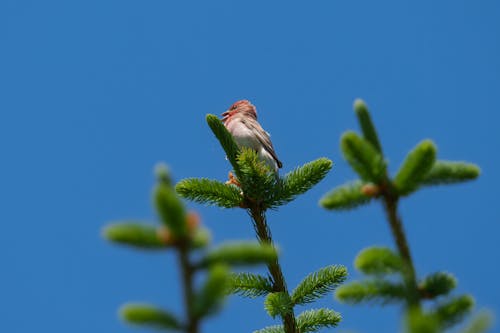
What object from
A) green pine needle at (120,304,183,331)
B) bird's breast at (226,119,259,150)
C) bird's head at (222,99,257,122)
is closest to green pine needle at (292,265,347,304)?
green pine needle at (120,304,183,331)

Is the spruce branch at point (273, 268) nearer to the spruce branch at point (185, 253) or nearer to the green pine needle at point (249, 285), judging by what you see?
the green pine needle at point (249, 285)

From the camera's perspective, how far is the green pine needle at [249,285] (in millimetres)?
4832

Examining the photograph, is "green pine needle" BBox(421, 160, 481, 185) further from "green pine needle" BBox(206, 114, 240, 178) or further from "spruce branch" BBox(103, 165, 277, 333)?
"green pine needle" BBox(206, 114, 240, 178)

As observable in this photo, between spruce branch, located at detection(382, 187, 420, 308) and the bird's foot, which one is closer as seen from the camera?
spruce branch, located at detection(382, 187, 420, 308)

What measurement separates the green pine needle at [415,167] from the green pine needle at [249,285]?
6.41ft

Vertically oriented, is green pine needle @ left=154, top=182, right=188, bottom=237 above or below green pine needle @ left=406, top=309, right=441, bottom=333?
above

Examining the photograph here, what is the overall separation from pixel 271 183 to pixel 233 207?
1.19 feet

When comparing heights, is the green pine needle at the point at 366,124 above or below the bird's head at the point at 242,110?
below

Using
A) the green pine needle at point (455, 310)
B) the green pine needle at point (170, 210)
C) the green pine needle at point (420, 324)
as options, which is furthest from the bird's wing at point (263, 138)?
the green pine needle at point (420, 324)

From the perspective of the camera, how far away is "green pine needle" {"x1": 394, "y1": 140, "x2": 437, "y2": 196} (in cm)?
311

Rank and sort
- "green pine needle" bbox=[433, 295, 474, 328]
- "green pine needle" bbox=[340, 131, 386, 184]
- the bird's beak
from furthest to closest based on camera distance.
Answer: the bird's beak → "green pine needle" bbox=[340, 131, 386, 184] → "green pine needle" bbox=[433, 295, 474, 328]

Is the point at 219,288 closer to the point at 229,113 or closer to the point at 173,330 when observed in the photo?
the point at 173,330

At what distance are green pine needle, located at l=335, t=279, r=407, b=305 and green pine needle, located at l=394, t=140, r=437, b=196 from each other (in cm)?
46

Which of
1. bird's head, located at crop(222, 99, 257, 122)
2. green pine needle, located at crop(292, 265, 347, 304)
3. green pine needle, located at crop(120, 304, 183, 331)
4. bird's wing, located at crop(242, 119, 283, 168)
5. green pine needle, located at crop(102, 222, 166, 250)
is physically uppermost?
bird's head, located at crop(222, 99, 257, 122)
